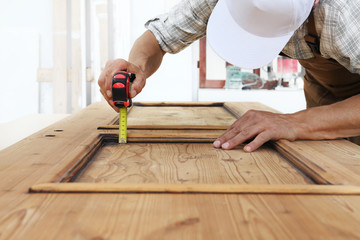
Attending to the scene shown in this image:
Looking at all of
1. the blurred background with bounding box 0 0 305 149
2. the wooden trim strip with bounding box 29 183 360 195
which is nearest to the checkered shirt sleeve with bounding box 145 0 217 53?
the wooden trim strip with bounding box 29 183 360 195

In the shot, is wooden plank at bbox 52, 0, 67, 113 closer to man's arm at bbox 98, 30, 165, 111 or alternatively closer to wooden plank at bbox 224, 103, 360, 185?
man's arm at bbox 98, 30, 165, 111

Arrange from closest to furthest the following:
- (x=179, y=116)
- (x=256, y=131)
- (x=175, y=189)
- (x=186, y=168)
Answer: (x=175, y=189) → (x=186, y=168) → (x=256, y=131) → (x=179, y=116)

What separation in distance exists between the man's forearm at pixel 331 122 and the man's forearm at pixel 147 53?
82cm

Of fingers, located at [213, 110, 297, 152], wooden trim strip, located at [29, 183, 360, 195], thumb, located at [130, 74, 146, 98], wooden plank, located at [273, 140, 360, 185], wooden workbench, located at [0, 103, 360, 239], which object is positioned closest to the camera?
wooden workbench, located at [0, 103, 360, 239]

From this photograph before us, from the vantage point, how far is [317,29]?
1404mm

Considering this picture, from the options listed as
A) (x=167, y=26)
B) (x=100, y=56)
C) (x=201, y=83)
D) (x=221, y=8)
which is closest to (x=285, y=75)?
(x=201, y=83)

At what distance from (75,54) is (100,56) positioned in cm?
75

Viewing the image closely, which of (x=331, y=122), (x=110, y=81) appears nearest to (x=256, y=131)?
(x=331, y=122)

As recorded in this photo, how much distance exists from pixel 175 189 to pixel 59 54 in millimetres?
3166

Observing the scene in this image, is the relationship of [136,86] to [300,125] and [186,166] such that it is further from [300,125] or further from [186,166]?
[300,125]

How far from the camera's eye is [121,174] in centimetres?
95

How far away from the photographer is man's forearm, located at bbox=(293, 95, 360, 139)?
1.32 metres

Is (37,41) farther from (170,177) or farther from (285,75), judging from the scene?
(170,177)

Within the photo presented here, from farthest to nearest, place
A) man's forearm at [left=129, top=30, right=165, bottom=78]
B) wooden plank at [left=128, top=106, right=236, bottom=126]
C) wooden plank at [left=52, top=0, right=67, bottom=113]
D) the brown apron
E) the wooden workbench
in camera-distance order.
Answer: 1. wooden plank at [left=52, top=0, right=67, bottom=113]
2. man's forearm at [left=129, top=30, right=165, bottom=78]
3. wooden plank at [left=128, top=106, right=236, bottom=126]
4. the brown apron
5. the wooden workbench
